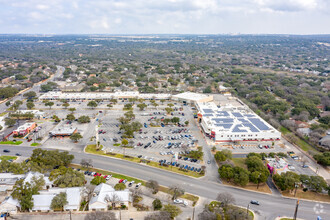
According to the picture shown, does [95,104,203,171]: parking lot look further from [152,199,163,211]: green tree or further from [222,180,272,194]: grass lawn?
[152,199,163,211]: green tree

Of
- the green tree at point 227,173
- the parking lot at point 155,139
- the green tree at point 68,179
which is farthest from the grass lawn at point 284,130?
the green tree at point 68,179

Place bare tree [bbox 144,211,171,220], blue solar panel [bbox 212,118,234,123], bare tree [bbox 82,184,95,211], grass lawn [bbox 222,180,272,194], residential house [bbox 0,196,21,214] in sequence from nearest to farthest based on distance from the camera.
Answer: bare tree [bbox 144,211,171,220] → residential house [bbox 0,196,21,214] → bare tree [bbox 82,184,95,211] → grass lawn [bbox 222,180,272,194] → blue solar panel [bbox 212,118,234,123]

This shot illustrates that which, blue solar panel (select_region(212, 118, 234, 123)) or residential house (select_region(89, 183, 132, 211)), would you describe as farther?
blue solar panel (select_region(212, 118, 234, 123))

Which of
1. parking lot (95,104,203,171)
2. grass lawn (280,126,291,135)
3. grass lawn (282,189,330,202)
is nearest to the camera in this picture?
grass lawn (282,189,330,202)

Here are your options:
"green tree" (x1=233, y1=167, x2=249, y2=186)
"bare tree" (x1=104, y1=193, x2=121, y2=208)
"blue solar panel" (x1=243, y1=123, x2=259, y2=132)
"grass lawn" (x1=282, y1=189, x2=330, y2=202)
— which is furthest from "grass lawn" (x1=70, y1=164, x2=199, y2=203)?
"blue solar panel" (x1=243, y1=123, x2=259, y2=132)

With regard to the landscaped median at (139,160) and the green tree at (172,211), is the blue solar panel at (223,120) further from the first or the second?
the green tree at (172,211)

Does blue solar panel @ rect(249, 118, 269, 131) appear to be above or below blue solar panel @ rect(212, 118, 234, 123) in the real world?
below
